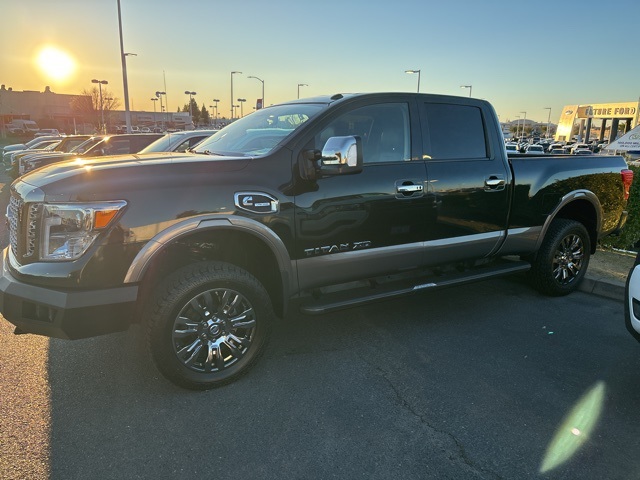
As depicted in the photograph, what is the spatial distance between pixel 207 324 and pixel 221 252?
0.54m

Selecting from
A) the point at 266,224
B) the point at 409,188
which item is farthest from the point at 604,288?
the point at 266,224

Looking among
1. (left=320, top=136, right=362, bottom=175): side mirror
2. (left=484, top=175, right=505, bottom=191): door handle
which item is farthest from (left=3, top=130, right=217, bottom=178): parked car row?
(left=484, top=175, right=505, bottom=191): door handle

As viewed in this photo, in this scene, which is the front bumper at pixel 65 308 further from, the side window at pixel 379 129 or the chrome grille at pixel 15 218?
the side window at pixel 379 129

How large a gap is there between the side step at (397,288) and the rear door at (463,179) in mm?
184

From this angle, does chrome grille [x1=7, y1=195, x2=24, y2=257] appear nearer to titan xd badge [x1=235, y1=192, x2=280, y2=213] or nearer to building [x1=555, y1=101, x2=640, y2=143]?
titan xd badge [x1=235, y1=192, x2=280, y2=213]

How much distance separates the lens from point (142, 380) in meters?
3.27

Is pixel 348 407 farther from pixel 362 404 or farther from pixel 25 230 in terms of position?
pixel 25 230

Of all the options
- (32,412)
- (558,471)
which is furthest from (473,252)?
(32,412)

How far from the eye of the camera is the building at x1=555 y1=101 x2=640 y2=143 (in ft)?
200

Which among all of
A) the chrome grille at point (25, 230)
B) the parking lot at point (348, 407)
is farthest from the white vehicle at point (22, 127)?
the parking lot at point (348, 407)

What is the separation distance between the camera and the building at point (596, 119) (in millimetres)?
60912

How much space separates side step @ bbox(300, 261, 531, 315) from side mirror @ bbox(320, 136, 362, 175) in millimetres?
989

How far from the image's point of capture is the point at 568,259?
16.8 ft

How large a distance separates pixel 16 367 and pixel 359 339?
269cm
